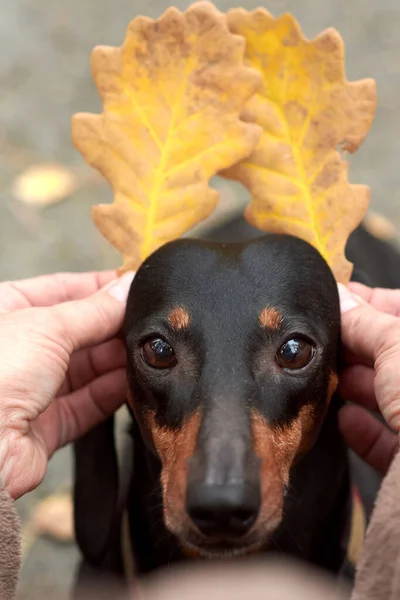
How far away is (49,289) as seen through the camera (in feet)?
5.80

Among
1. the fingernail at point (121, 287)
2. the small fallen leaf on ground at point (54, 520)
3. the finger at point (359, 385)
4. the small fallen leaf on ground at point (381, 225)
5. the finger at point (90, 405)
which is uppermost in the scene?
the fingernail at point (121, 287)

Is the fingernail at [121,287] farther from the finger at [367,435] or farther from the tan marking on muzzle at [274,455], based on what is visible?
the finger at [367,435]

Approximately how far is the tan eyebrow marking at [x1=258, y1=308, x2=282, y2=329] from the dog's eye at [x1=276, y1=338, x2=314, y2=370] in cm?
5

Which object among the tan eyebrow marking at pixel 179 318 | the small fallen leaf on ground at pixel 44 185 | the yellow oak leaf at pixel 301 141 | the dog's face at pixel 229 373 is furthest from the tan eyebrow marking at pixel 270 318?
the small fallen leaf on ground at pixel 44 185

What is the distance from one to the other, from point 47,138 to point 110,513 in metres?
2.37

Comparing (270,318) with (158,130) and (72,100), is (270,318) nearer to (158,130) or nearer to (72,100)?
(158,130)

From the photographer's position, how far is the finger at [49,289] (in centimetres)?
168

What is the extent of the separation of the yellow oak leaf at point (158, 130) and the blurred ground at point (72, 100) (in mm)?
1429

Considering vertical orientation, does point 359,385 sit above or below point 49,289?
below

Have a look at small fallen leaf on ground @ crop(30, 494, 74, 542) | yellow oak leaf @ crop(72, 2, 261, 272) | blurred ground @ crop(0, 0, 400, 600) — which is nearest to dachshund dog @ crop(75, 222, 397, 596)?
yellow oak leaf @ crop(72, 2, 261, 272)

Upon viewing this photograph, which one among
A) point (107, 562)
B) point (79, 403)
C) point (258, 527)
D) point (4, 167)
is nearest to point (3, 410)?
point (79, 403)

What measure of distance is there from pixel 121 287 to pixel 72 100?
7.96ft

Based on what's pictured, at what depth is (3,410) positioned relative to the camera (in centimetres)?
136

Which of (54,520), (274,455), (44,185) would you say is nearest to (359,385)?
(274,455)
